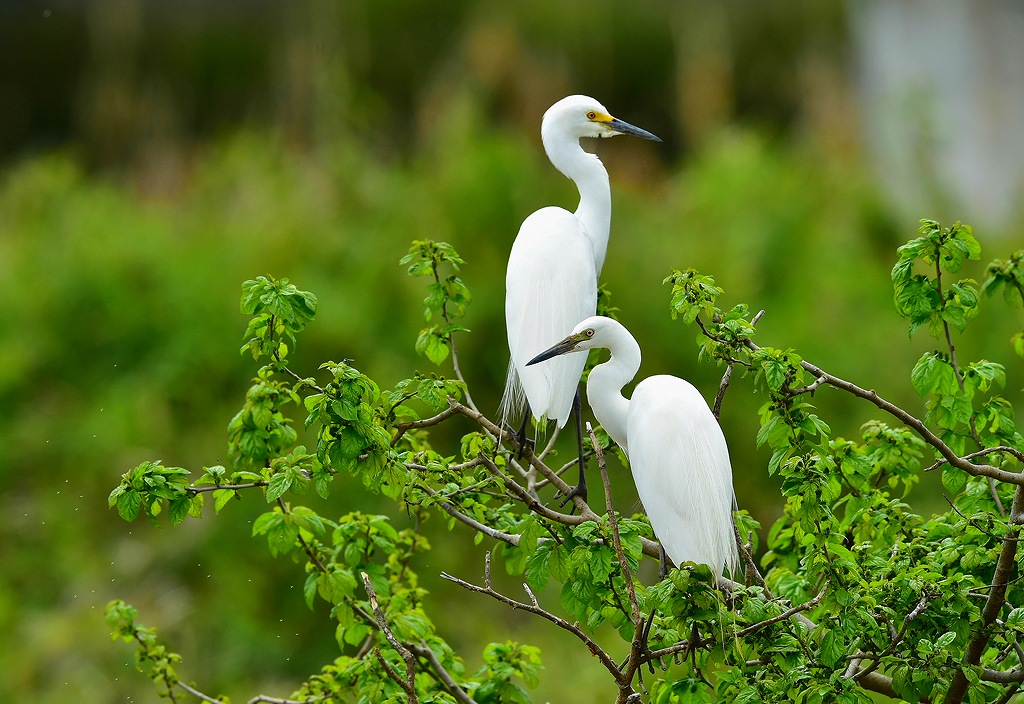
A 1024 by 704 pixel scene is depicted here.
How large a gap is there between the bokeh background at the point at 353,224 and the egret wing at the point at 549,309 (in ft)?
7.15

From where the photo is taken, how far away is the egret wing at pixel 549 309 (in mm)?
1986

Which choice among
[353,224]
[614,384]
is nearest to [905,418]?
[614,384]

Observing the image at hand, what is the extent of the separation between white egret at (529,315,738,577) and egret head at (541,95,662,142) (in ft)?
2.14

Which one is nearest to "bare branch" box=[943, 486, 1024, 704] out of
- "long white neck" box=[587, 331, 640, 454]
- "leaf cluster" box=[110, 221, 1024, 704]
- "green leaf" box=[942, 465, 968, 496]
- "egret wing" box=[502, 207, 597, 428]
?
"leaf cluster" box=[110, 221, 1024, 704]

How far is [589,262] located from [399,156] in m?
4.93

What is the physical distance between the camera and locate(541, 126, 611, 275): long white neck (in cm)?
225

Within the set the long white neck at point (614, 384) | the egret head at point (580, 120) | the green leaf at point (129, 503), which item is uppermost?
the egret head at point (580, 120)

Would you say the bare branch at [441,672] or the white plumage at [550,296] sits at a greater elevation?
the white plumage at [550,296]

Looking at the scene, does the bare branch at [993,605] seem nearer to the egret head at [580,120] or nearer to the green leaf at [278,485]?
the green leaf at [278,485]

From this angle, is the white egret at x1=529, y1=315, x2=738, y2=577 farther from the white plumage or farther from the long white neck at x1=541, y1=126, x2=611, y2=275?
the long white neck at x1=541, y1=126, x2=611, y2=275

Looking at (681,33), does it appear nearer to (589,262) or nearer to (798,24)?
(798,24)

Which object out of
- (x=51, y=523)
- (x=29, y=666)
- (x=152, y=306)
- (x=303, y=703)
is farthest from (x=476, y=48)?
(x=303, y=703)

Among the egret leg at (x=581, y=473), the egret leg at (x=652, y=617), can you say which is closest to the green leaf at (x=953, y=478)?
the egret leg at (x=652, y=617)

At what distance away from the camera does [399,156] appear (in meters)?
6.84
